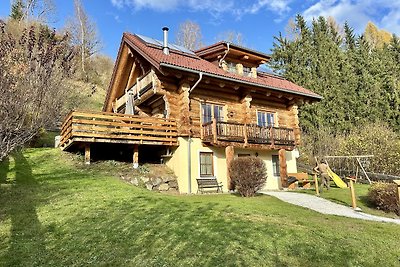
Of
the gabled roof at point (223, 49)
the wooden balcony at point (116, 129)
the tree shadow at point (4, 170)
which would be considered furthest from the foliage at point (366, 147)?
the tree shadow at point (4, 170)

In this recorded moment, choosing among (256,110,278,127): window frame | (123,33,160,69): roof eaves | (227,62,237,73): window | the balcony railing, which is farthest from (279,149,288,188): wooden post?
(123,33,160,69): roof eaves

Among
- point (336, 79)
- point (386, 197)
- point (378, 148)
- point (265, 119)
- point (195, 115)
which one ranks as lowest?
point (386, 197)

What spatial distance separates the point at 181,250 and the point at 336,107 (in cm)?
3119

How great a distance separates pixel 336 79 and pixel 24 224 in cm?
3415

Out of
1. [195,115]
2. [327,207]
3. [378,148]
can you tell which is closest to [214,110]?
[195,115]

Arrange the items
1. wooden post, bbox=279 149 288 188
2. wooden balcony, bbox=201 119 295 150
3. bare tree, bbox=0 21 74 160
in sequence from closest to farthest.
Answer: bare tree, bbox=0 21 74 160 → wooden balcony, bbox=201 119 295 150 → wooden post, bbox=279 149 288 188

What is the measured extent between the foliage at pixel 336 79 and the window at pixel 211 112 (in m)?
17.1

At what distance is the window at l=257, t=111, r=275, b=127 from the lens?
751 inches

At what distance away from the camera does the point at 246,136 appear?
16.1m

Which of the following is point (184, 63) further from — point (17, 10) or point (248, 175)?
point (17, 10)

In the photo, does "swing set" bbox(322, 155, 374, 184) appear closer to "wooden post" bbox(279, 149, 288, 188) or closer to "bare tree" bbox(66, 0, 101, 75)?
"wooden post" bbox(279, 149, 288, 188)

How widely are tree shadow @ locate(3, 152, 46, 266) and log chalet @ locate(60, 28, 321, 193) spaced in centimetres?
284

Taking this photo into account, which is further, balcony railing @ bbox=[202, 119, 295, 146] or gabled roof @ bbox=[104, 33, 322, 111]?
balcony railing @ bbox=[202, 119, 295, 146]

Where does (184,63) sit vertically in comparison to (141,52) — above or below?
below
